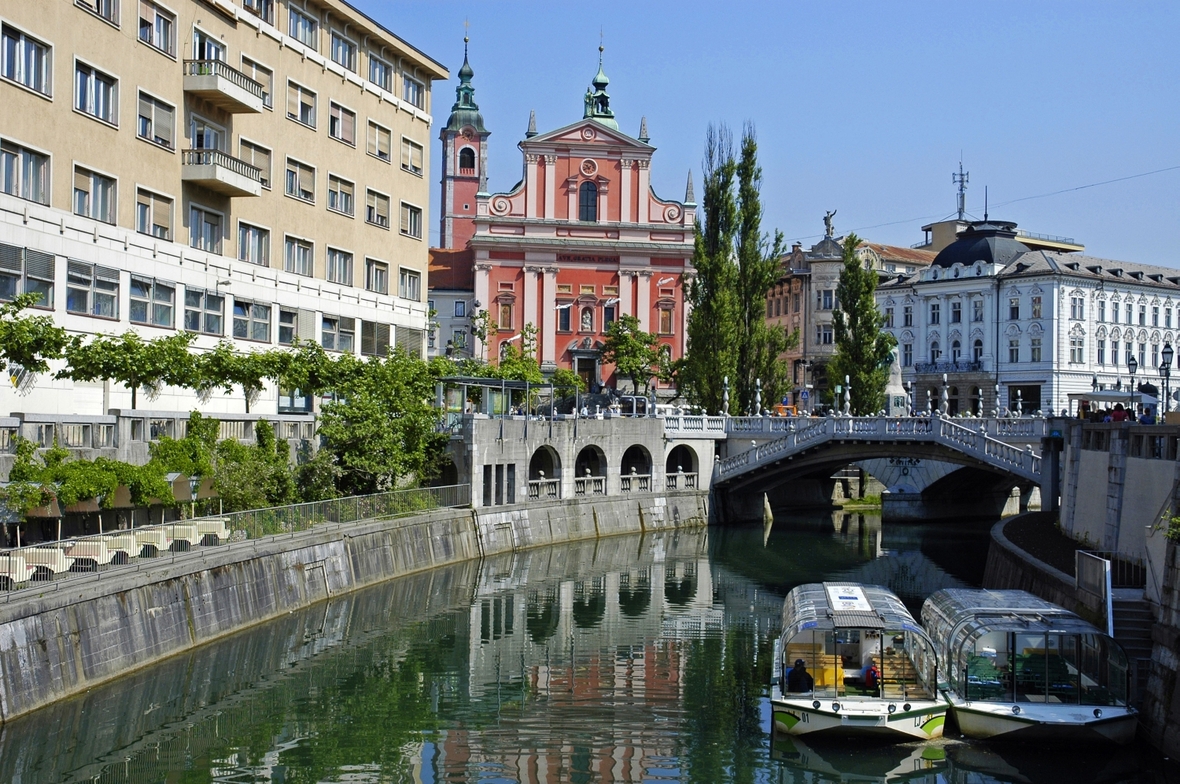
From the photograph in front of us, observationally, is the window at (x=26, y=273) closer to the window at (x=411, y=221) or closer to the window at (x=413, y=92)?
the window at (x=411, y=221)

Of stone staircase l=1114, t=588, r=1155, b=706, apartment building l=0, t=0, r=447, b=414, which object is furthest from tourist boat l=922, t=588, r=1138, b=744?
apartment building l=0, t=0, r=447, b=414

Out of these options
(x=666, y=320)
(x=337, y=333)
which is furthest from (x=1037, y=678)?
(x=666, y=320)

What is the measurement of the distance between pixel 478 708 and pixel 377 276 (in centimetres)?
3745

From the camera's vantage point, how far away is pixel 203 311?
54188 millimetres

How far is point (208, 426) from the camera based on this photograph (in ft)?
150

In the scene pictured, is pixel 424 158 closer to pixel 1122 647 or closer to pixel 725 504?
pixel 725 504

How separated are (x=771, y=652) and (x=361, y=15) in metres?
37.7

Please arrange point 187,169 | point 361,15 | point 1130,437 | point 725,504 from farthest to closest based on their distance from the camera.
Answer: point 725,504 < point 361,15 < point 187,169 < point 1130,437

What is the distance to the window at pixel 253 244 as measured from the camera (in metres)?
56.7

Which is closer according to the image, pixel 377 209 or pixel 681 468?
pixel 377 209

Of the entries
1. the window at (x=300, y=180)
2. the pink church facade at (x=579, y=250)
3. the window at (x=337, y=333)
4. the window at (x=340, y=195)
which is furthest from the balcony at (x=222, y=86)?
the pink church facade at (x=579, y=250)

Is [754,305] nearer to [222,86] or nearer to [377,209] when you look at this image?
[377,209]

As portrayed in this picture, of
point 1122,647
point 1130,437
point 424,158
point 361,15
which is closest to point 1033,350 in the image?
point 424,158

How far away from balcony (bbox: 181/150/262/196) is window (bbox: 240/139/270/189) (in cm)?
140
